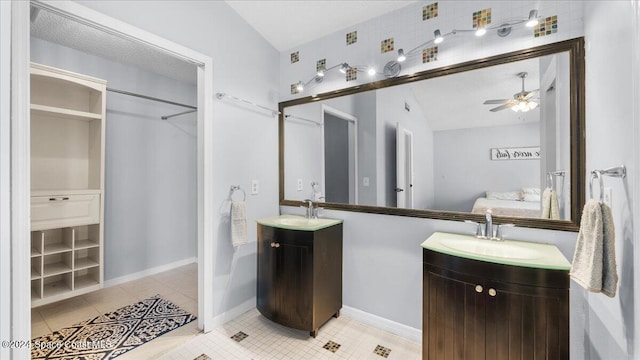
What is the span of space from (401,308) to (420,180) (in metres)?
0.99

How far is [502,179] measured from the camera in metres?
1.64

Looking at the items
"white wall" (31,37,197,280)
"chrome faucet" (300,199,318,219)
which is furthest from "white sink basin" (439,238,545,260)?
"white wall" (31,37,197,280)

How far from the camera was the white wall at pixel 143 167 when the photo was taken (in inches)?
112

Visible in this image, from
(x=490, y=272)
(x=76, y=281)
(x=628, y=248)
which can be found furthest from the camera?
(x=76, y=281)

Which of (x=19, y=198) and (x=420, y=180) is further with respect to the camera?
(x=420, y=180)

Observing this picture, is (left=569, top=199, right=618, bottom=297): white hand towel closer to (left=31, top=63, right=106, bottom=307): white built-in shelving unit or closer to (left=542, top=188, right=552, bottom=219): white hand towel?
(left=542, top=188, right=552, bottom=219): white hand towel

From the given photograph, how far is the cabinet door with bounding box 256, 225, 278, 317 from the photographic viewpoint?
6.89 feet

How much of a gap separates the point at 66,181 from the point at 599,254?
377cm

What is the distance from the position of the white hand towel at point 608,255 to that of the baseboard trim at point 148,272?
388cm

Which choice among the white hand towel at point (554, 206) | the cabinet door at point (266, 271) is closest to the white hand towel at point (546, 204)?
the white hand towel at point (554, 206)

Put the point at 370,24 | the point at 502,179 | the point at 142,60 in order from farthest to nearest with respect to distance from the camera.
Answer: the point at 142,60
the point at 370,24
the point at 502,179

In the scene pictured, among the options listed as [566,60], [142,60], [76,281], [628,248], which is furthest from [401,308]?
[142,60]

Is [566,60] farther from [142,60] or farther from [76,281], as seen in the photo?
[76,281]

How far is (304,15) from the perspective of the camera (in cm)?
223
